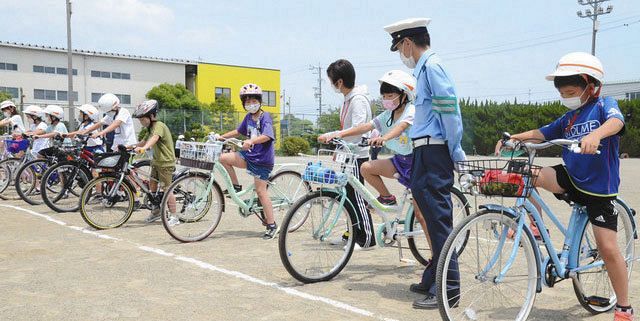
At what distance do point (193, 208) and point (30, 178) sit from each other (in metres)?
4.96

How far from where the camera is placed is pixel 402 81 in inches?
195

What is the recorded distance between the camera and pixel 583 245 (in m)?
3.92

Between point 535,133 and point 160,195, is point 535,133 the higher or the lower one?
the higher one

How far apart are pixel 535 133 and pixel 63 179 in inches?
292

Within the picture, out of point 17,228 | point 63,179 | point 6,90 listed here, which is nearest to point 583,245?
point 17,228

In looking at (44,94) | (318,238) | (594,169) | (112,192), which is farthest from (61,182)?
(44,94)

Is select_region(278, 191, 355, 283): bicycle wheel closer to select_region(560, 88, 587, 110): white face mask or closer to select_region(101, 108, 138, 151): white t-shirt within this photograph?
select_region(560, 88, 587, 110): white face mask

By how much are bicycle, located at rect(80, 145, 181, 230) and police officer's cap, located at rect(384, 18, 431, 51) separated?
4.58 m

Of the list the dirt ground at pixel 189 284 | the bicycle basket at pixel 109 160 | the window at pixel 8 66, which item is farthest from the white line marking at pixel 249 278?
the window at pixel 8 66

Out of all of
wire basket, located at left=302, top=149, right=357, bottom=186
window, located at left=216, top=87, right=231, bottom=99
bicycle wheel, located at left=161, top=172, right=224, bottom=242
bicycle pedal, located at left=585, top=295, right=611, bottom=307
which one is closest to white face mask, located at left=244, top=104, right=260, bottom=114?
bicycle wheel, located at left=161, top=172, right=224, bottom=242

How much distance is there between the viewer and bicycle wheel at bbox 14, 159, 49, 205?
31.8ft

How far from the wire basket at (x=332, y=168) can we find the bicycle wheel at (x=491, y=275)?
1.28m

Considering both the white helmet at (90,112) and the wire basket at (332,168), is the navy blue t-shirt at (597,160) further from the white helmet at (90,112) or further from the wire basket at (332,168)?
the white helmet at (90,112)

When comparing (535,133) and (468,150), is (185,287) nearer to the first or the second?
(535,133)
